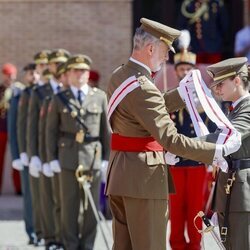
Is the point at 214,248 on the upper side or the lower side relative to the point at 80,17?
lower

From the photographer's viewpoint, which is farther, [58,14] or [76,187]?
[58,14]

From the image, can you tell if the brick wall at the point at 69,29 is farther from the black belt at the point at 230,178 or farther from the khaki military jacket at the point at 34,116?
the black belt at the point at 230,178

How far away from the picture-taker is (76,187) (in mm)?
9086

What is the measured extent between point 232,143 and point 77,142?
3.01 metres

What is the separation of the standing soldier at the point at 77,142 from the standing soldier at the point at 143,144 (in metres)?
2.45

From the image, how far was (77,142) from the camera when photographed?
902 cm

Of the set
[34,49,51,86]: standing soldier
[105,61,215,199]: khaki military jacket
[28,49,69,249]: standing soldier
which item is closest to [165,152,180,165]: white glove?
[105,61,215,199]: khaki military jacket

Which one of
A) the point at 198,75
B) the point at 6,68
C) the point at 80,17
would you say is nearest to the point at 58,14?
the point at 80,17

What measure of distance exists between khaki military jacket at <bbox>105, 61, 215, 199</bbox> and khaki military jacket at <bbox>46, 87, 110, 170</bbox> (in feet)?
7.76

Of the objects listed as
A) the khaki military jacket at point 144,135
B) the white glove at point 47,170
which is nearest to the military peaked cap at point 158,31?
the khaki military jacket at point 144,135

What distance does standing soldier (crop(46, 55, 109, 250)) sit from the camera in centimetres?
903

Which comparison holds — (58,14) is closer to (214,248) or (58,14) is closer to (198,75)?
(214,248)

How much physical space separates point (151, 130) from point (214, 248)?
3.04 m

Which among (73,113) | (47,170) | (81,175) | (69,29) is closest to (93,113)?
(73,113)
